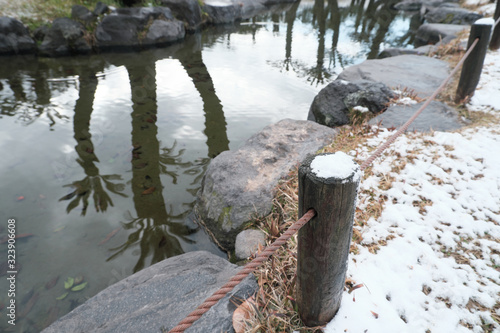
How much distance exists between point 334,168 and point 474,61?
14.2 ft

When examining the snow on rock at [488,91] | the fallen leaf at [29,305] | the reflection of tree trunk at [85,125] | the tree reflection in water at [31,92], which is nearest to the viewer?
the fallen leaf at [29,305]

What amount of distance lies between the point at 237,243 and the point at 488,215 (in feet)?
7.55

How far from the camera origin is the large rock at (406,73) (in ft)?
16.8

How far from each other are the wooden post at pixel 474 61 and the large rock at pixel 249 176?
2198 mm

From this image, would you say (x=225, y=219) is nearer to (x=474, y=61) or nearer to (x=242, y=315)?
(x=242, y=315)

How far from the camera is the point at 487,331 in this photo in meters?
1.74

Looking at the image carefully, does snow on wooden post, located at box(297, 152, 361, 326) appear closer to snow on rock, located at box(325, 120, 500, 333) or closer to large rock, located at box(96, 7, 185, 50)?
snow on rock, located at box(325, 120, 500, 333)

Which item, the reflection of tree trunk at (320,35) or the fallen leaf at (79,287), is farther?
the reflection of tree trunk at (320,35)

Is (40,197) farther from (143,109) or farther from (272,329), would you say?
(272,329)

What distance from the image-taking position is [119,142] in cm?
497

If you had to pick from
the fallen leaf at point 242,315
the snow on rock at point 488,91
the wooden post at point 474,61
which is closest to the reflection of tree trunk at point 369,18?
the snow on rock at point 488,91

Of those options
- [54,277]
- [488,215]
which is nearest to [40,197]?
[54,277]

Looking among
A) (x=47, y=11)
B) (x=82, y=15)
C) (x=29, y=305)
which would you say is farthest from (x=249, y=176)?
(x=47, y=11)

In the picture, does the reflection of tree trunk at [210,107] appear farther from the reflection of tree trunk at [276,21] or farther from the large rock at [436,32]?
the large rock at [436,32]
